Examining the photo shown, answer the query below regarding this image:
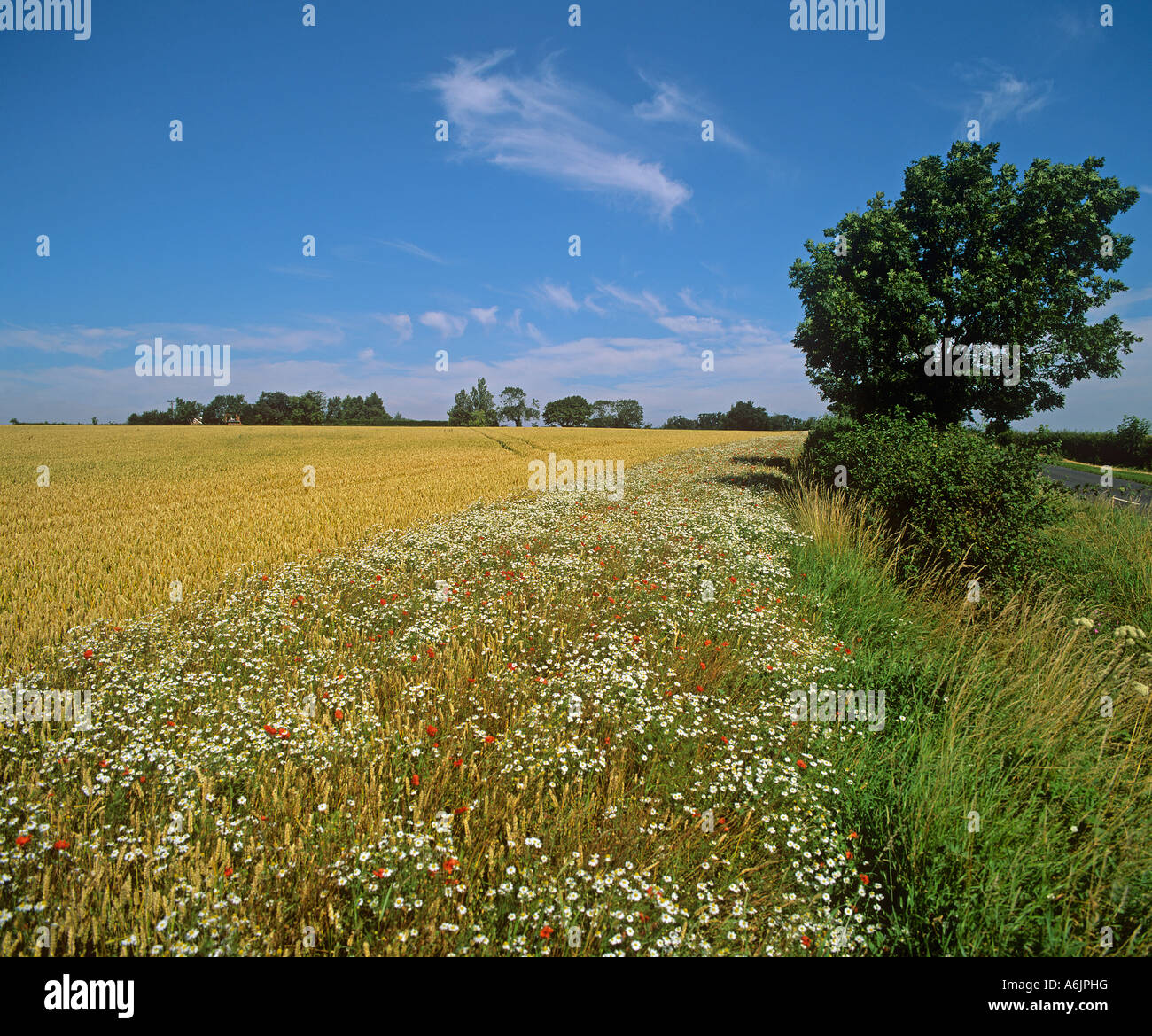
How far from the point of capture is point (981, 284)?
15.0 m

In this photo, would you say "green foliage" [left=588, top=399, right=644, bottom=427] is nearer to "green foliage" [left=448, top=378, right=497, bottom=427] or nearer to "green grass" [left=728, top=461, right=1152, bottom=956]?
"green foliage" [left=448, top=378, right=497, bottom=427]

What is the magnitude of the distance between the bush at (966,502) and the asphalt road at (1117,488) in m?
6.97

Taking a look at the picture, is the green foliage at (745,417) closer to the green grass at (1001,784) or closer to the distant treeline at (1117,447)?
the distant treeline at (1117,447)

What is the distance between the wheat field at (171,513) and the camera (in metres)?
7.69

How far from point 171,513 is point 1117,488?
120 feet

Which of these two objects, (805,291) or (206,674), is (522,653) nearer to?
(206,674)

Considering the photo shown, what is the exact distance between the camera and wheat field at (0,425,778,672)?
7688 mm

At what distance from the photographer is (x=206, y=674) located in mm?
5113

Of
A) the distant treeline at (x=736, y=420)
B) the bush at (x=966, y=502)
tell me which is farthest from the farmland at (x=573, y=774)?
the distant treeline at (x=736, y=420)

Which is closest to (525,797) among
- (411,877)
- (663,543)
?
(411,877)

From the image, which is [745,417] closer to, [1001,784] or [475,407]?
[475,407]

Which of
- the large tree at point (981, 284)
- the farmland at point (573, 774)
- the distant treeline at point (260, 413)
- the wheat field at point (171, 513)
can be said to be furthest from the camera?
the distant treeline at point (260, 413)

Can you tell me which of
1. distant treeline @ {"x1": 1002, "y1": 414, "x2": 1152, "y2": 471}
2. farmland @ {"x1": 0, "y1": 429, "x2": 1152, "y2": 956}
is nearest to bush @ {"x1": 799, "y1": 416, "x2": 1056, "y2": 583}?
farmland @ {"x1": 0, "y1": 429, "x2": 1152, "y2": 956}

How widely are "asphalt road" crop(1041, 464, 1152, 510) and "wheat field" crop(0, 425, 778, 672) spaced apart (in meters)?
19.0
